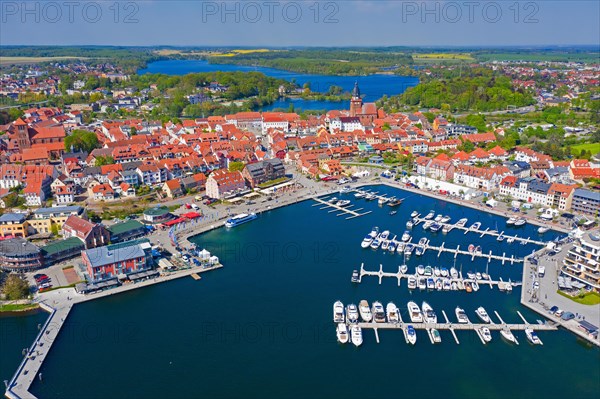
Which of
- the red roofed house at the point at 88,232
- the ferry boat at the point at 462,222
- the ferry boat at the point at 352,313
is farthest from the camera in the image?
the ferry boat at the point at 462,222

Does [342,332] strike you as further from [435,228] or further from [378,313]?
[435,228]

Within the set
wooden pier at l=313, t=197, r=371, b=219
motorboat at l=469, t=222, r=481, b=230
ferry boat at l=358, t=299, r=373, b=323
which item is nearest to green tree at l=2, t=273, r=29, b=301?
ferry boat at l=358, t=299, r=373, b=323

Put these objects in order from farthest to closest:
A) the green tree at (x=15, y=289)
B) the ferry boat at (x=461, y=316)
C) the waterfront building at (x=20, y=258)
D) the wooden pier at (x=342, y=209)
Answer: the wooden pier at (x=342, y=209) → the waterfront building at (x=20, y=258) → the green tree at (x=15, y=289) → the ferry boat at (x=461, y=316)

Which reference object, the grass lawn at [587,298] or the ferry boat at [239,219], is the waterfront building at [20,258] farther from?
the grass lawn at [587,298]

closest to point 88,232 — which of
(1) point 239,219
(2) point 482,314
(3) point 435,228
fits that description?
(1) point 239,219

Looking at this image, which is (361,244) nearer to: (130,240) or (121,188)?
(130,240)

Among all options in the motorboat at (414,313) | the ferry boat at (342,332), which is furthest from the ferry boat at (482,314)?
the ferry boat at (342,332)

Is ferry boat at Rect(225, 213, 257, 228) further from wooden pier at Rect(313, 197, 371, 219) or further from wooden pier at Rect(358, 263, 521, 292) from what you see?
wooden pier at Rect(358, 263, 521, 292)
